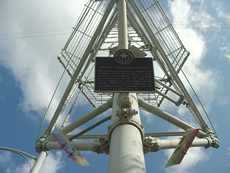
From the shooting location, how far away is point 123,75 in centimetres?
1010

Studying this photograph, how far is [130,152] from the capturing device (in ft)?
27.6

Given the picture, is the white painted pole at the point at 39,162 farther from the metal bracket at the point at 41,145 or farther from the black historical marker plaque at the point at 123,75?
the black historical marker plaque at the point at 123,75

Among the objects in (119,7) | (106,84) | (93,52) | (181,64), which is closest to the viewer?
Answer: (106,84)

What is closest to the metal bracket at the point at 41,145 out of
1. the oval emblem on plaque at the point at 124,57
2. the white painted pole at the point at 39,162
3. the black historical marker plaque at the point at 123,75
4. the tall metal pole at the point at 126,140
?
the white painted pole at the point at 39,162

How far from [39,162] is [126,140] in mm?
3592

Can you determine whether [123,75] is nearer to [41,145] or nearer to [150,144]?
[150,144]

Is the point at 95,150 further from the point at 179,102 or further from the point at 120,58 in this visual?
the point at 179,102

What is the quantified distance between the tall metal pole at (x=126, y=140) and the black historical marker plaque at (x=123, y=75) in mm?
403

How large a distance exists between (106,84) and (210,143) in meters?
4.40

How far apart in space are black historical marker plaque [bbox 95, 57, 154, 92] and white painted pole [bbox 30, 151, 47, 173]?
3.16 metres

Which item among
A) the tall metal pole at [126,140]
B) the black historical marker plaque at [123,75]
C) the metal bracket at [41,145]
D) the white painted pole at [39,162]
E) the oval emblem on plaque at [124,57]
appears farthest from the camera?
the metal bracket at [41,145]

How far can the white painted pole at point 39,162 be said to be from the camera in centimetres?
1087

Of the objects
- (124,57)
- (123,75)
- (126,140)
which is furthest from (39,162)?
(124,57)

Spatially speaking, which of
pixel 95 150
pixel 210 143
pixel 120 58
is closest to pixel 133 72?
pixel 120 58
